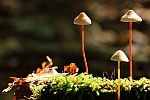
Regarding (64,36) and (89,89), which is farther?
(64,36)

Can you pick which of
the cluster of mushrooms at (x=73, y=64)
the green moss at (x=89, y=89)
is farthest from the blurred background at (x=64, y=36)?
the green moss at (x=89, y=89)

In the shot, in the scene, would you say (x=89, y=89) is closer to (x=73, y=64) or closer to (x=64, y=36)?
(x=73, y=64)

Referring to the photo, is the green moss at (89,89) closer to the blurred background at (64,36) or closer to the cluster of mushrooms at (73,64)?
the cluster of mushrooms at (73,64)

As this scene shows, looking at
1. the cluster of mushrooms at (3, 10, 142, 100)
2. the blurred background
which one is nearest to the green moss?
the cluster of mushrooms at (3, 10, 142, 100)

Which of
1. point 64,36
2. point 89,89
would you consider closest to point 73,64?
point 89,89

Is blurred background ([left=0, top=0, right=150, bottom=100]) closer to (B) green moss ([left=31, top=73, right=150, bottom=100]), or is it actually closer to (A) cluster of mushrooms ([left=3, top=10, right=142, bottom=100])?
(A) cluster of mushrooms ([left=3, top=10, right=142, bottom=100])

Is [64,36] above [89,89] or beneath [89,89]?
above
